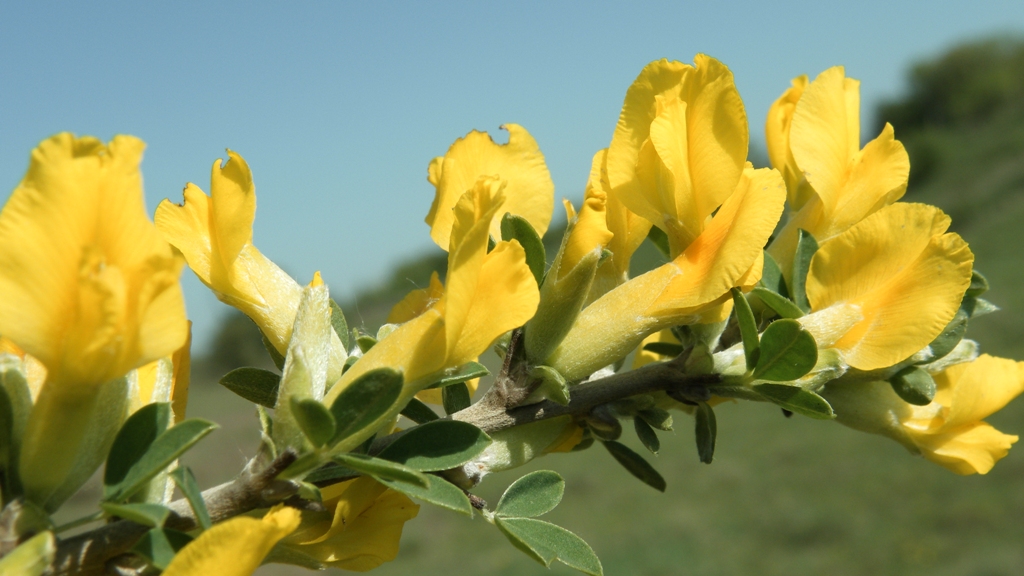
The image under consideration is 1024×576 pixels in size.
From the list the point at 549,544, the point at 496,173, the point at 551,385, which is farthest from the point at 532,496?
the point at 496,173

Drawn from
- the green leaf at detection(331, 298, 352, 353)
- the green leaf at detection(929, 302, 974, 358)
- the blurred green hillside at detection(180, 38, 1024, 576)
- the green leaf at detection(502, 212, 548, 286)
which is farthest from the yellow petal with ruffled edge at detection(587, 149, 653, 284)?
the blurred green hillside at detection(180, 38, 1024, 576)

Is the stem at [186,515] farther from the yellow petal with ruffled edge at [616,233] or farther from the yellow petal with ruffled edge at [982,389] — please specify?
the yellow petal with ruffled edge at [982,389]

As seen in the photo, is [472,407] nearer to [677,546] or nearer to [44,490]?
[44,490]

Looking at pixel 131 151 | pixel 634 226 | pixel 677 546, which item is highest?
pixel 131 151

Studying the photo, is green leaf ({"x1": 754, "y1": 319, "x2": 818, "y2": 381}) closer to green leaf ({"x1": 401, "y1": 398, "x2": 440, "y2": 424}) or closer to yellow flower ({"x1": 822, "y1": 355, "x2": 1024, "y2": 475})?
yellow flower ({"x1": 822, "y1": 355, "x2": 1024, "y2": 475})

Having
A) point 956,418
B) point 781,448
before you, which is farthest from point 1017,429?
point 956,418

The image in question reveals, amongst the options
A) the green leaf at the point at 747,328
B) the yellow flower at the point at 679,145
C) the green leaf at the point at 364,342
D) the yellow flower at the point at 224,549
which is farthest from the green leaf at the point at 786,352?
the yellow flower at the point at 224,549
